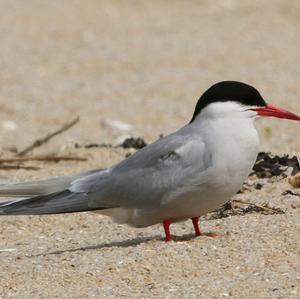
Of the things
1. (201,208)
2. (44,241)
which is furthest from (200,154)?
(44,241)

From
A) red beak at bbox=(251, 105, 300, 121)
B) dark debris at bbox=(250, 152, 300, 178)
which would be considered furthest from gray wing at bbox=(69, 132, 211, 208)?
dark debris at bbox=(250, 152, 300, 178)

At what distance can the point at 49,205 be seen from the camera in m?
5.22

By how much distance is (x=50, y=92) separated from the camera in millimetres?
10172

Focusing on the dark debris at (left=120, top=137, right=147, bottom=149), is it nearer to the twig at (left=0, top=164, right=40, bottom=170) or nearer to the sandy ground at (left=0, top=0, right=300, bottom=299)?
A: the sandy ground at (left=0, top=0, right=300, bottom=299)

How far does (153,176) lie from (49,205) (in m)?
0.56

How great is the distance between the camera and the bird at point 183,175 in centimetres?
487

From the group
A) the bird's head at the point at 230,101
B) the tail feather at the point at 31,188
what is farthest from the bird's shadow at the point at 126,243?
the bird's head at the point at 230,101

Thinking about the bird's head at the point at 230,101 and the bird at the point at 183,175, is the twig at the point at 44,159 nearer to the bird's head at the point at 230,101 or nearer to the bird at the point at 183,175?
the bird at the point at 183,175

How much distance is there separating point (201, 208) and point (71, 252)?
2.22 feet

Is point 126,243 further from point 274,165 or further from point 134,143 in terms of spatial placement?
point 134,143

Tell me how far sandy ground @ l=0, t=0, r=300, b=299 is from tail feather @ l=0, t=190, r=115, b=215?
209 millimetres

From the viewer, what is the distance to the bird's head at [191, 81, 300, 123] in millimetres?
4965

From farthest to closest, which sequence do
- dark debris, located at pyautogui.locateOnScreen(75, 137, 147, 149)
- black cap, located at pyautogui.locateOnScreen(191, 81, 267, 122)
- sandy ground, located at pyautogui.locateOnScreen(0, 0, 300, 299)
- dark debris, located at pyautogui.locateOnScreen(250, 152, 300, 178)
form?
dark debris, located at pyautogui.locateOnScreen(75, 137, 147, 149)
dark debris, located at pyautogui.locateOnScreen(250, 152, 300, 178)
black cap, located at pyautogui.locateOnScreen(191, 81, 267, 122)
sandy ground, located at pyautogui.locateOnScreen(0, 0, 300, 299)

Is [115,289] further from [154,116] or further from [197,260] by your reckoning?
[154,116]
